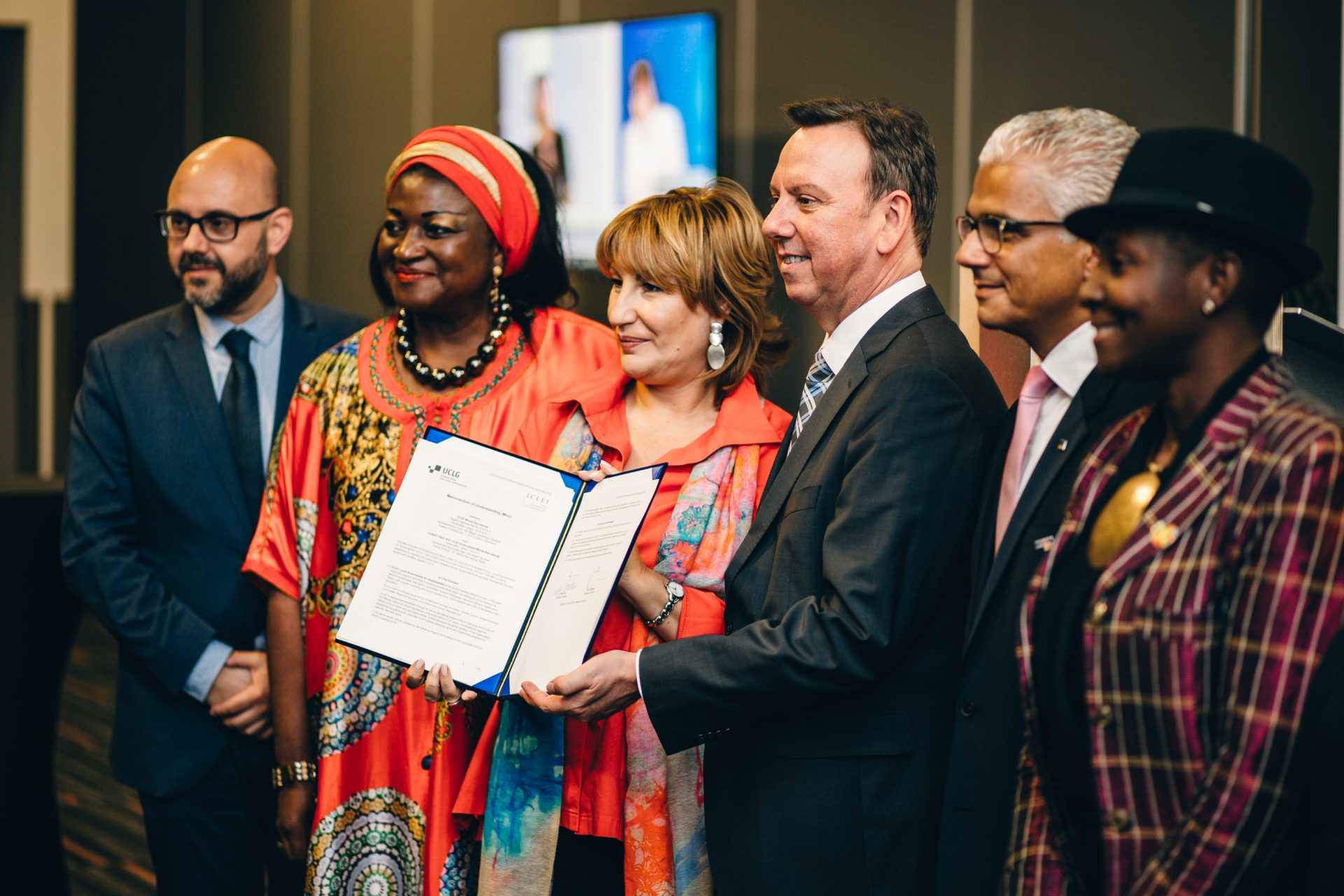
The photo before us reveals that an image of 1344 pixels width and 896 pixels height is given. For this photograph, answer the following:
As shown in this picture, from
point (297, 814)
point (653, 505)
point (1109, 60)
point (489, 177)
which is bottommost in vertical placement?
point (297, 814)

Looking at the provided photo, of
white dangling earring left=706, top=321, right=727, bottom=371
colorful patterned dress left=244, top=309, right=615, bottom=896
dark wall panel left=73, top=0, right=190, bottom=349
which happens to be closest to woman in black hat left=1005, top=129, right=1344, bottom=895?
white dangling earring left=706, top=321, right=727, bottom=371

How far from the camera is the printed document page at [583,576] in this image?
204cm

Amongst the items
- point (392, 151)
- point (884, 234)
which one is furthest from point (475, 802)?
point (392, 151)

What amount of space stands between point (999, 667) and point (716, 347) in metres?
0.93

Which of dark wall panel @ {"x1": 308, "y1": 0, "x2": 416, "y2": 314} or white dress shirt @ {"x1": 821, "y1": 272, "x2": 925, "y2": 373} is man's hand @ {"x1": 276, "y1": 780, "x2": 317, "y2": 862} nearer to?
white dress shirt @ {"x1": 821, "y1": 272, "x2": 925, "y2": 373}

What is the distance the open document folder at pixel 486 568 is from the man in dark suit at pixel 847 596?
0.37ft

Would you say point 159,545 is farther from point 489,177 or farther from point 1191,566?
point 1191,566

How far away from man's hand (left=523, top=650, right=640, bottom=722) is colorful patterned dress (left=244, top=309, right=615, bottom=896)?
0.48m

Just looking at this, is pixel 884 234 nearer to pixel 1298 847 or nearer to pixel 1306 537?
pixel 1306 537

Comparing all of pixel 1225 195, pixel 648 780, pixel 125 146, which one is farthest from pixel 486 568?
pixel 125 146

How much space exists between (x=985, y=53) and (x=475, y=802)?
3952 millimetres

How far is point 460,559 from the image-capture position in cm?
215

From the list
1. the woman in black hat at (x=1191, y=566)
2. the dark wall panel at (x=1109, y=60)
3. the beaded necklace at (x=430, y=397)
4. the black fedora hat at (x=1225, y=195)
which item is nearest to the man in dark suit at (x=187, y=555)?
the beaded necklace at (x=430, y=397)

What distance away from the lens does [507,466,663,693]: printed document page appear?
6.69 feet
